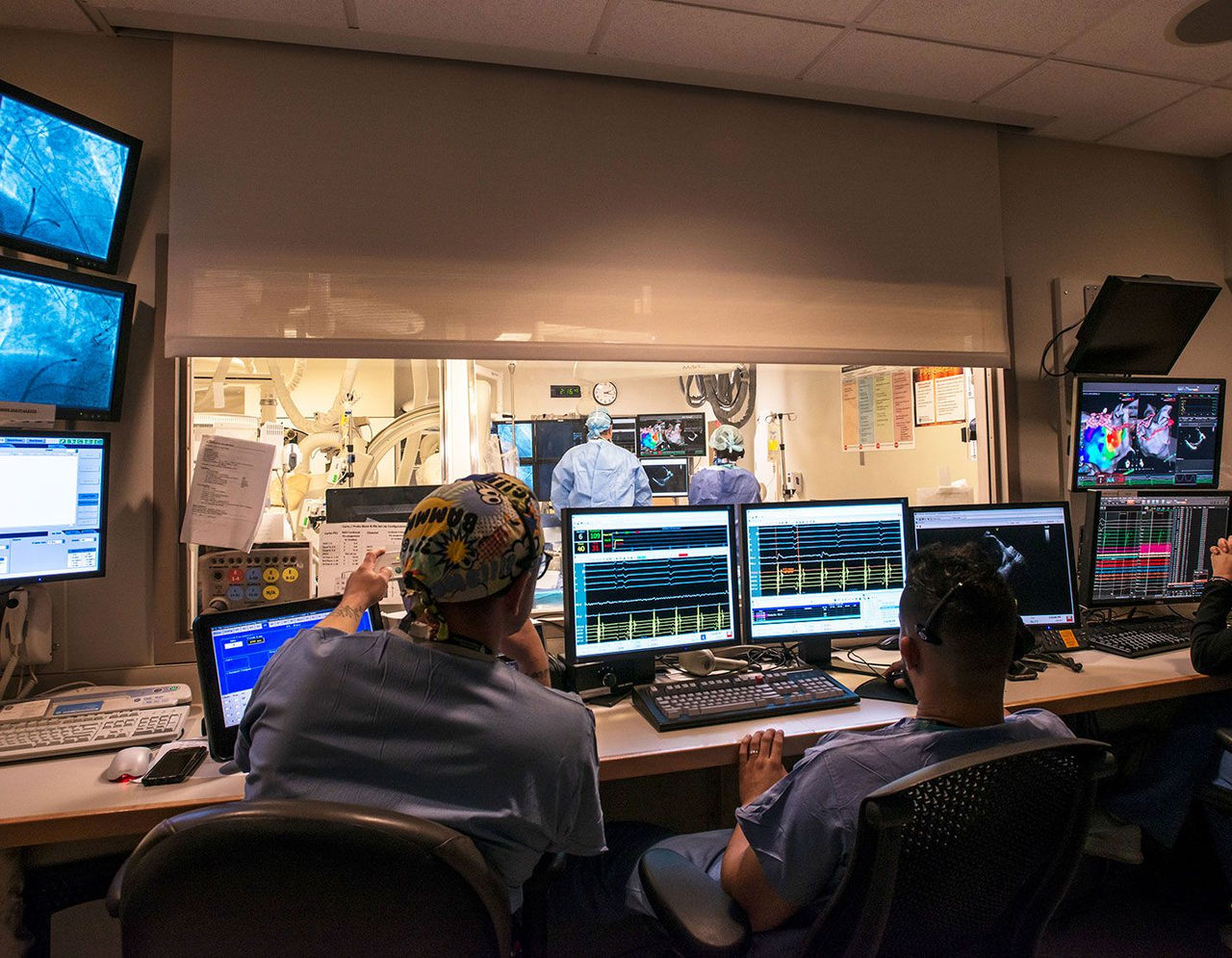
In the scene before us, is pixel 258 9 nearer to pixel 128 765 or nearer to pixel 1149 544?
pixel 128 765

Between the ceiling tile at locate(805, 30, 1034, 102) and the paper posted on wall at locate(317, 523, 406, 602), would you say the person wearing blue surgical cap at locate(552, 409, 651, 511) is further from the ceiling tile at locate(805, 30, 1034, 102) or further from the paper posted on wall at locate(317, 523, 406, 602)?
the ceiling tile at locate(805, 30, 1034, 102)

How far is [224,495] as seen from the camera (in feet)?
6.18

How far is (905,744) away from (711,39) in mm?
1967

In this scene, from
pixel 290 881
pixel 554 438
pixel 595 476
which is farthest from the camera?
pixel 554 438

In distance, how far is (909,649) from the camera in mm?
1137

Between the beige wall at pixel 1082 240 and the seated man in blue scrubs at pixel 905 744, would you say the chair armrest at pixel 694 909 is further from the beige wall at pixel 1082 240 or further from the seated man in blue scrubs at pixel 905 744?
the beige wall at pixel 1082 240

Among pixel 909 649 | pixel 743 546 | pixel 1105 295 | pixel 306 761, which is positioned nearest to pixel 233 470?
pixel 306 761

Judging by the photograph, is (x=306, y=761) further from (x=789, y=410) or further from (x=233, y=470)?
(x=789, y=410)

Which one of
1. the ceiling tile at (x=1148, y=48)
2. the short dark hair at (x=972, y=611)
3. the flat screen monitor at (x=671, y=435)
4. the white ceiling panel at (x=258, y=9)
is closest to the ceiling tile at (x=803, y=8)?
the ceiling tile at (x=1148, y=48)

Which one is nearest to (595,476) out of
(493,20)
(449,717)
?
(493,20)

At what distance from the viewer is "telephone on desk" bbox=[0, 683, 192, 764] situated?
1.50m

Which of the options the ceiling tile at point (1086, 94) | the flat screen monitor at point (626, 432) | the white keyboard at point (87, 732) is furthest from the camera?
the flat screen monitor at point (626, 432)

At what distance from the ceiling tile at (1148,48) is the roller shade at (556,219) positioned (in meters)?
0.47

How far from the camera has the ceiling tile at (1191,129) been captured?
255 cm
